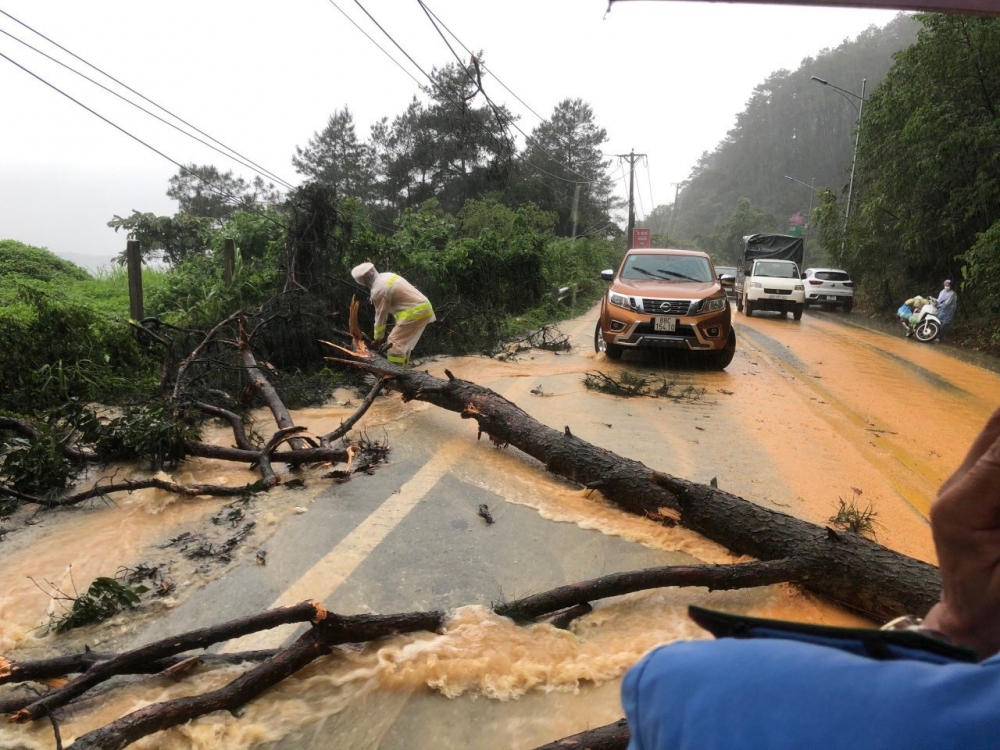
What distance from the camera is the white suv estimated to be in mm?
23953

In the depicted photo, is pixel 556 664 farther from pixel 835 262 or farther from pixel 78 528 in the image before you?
pixel 835 262

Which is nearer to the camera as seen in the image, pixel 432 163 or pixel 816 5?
pixel 816 5

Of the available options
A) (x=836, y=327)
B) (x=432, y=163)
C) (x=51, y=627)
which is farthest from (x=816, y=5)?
(x=432, y=163)

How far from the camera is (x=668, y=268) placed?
10.4 meters

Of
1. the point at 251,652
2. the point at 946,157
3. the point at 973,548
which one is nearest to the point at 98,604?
the point at 251,652

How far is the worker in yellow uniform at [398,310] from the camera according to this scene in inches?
327

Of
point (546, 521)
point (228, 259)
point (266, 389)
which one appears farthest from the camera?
point (228, 259)

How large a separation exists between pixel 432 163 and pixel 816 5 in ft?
144

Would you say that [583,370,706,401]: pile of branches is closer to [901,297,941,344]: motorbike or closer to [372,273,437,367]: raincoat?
[372,273,437,367]: raincoat

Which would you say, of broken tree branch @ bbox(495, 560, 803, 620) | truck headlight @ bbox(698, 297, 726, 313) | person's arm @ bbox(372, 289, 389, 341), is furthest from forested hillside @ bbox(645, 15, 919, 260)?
broken tree branch @ bbox(495, 560, 803, 620)

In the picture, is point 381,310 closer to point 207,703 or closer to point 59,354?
point 59,354

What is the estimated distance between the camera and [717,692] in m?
0.74

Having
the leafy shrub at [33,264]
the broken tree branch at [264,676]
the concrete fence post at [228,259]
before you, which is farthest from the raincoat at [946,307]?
the leafy shrub at [33,264]

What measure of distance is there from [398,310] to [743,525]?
5771 millimetres
